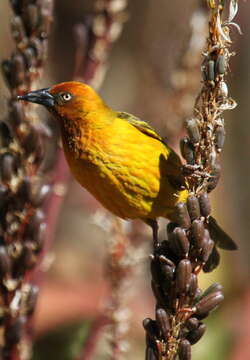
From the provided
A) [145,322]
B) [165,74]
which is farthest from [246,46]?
[145,322]

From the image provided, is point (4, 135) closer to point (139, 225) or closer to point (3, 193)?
point (3, 193)

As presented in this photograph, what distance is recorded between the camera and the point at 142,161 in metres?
2.59

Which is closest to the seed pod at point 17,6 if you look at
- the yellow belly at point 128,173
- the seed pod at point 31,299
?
the yellow belly at point 128,173

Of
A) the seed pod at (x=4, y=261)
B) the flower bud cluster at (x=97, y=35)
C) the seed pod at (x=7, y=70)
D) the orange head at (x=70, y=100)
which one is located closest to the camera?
the seed pod at (x=4, y=261)

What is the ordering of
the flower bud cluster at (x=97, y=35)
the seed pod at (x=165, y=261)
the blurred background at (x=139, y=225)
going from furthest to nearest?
the blurred background at (x=139, y=225) → the flower bud cluster at (x=97, y=35) → the seed pod at (x=165, y=261)

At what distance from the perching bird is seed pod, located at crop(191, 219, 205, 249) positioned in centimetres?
58

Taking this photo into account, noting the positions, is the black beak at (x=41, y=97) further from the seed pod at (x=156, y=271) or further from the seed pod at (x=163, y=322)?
the seed pod at (x=163, y=322)

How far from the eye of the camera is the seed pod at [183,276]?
1845mm

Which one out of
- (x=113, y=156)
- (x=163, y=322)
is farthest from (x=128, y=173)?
(x=163, y=322)

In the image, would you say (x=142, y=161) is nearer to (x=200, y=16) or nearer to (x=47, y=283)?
(x=200, y=16)

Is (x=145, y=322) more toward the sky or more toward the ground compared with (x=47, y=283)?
more toward the sky

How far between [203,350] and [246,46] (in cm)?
343

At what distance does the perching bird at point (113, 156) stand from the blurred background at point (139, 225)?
241 mm

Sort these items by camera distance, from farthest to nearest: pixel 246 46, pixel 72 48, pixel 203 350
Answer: pixel 72 48, pixel 246 46, pixel 203 350
